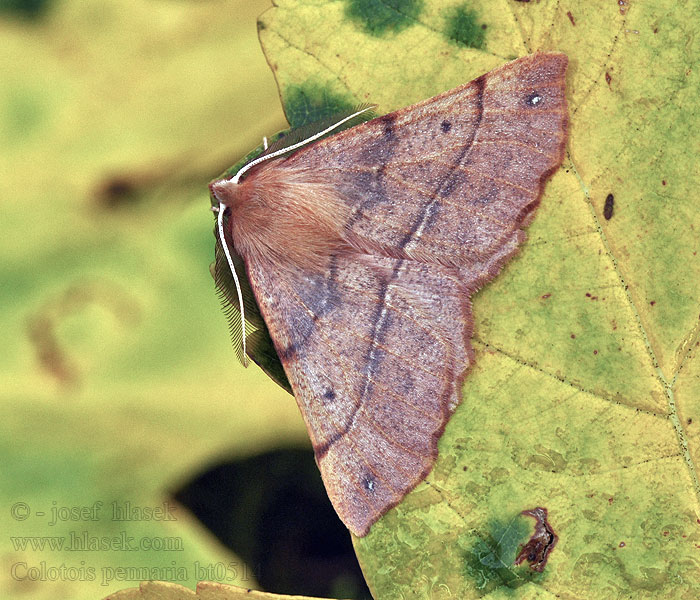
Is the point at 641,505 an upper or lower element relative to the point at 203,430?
upper

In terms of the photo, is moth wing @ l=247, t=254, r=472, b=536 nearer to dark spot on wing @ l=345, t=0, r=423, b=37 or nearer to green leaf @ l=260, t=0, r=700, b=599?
green leaf @ l=260, t=0, r=700, b=599

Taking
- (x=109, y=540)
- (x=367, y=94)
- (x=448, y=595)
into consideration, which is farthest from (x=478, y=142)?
(x=109, y=540)

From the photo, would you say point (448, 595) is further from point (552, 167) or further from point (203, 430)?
point (552, 167)

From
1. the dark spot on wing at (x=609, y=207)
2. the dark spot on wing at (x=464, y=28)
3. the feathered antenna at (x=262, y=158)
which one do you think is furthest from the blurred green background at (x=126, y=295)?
the dark spot on wing at (x=609, y=207)

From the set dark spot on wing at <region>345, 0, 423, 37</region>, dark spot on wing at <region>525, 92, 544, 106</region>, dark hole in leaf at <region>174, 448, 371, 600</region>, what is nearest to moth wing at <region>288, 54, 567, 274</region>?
dark spot on wing at <region>525, 92, 544, 106</region>

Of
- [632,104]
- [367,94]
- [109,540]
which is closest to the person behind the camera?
[632,104]

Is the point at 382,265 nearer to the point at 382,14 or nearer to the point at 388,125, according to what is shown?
the point at 388,125
